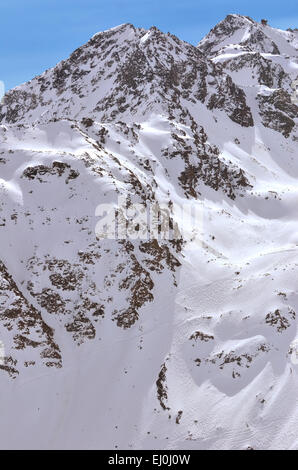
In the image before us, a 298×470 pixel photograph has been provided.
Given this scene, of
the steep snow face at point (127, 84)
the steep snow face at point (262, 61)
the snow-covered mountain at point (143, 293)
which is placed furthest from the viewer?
the steep snow face at point (262, 61)

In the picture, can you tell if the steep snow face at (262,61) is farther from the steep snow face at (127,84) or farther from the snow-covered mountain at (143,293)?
the snow-covered mountain at (143,293)

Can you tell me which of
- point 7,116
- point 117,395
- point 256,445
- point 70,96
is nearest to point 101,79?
point 70,96

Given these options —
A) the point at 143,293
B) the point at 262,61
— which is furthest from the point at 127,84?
the point at 143,293

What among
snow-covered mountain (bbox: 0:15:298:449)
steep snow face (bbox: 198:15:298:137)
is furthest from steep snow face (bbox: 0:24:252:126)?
snow-covered mountain (bbox: 0:15:298:449)

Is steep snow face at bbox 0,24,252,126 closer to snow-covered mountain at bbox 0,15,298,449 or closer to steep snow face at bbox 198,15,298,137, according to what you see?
steep snow face at bbox 198,15,298,137

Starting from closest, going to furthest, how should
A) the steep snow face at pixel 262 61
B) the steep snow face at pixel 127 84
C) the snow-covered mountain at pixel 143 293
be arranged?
1. the snow-covered mountain at pixel 143 293
2. the steep snow face at pixel 127 84
3. the steep snow face at pixel 262 61

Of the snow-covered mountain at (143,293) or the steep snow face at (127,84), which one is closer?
the snow-covered mountain at (143,293)

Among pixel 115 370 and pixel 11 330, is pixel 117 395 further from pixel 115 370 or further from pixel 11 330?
pixel 11 330

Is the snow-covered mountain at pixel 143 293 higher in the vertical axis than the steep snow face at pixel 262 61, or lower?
lower

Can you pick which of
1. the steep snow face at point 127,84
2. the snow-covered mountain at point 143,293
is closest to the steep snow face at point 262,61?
the steep snow face at point 127,84
